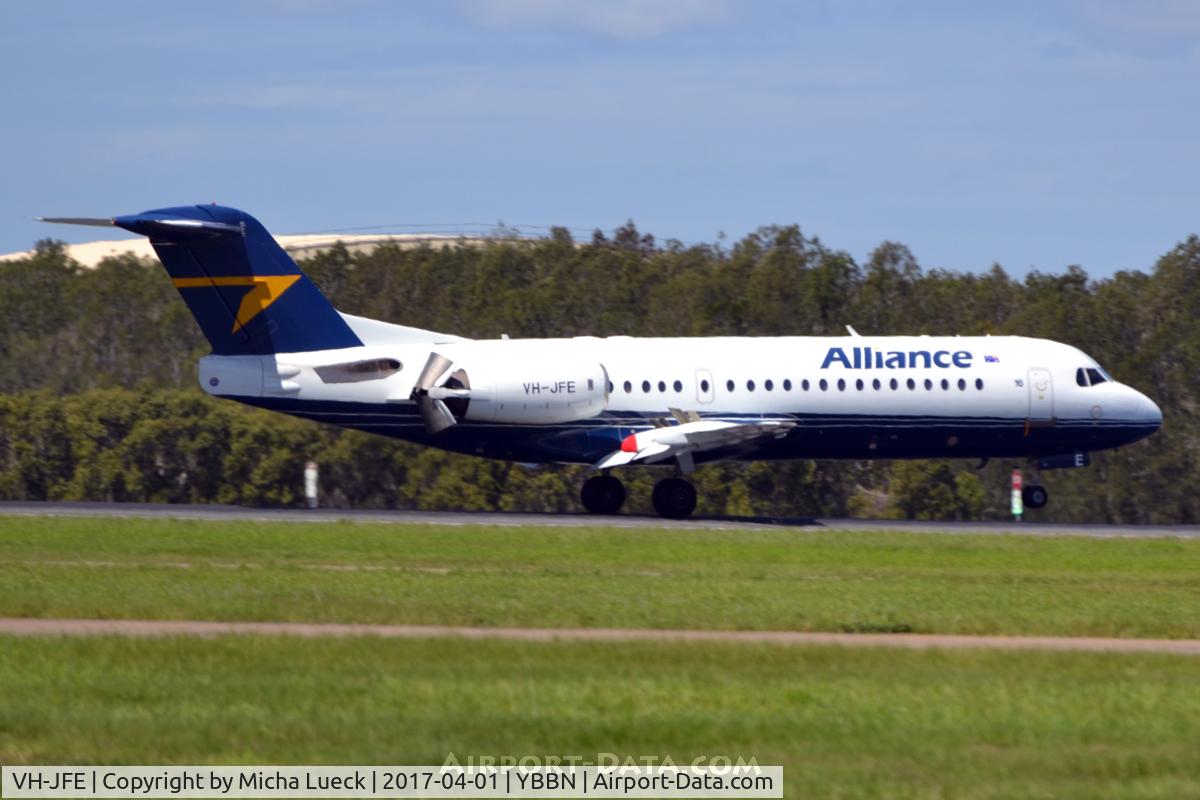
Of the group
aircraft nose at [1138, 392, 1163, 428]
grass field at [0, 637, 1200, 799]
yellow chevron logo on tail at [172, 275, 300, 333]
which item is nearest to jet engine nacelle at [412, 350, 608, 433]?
yellow chevron logo on tail at [172, 275, 300, 333]

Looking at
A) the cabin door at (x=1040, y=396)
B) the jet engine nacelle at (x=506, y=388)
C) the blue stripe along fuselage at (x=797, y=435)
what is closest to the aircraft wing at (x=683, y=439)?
the blue stripe along fuselage at (x=797, y=435)

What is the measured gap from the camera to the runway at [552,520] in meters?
32.2

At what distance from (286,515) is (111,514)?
3297 millimetres

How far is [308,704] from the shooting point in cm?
1284

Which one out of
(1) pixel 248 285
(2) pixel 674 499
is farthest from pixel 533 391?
(1) pixel 248 285

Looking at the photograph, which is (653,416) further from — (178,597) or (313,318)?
(178,597)

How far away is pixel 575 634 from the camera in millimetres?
16969

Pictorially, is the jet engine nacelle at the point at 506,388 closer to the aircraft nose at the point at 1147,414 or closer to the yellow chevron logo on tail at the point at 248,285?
the yellow chevron logo on tail at the point at 248,285

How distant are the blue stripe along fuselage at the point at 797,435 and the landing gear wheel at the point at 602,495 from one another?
154 cm

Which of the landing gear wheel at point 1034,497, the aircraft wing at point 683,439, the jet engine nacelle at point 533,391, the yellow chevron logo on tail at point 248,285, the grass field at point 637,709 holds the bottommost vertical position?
the grass field at point 637,709

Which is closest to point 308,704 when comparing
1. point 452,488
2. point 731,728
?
point 731,728

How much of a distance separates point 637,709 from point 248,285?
2117 cm

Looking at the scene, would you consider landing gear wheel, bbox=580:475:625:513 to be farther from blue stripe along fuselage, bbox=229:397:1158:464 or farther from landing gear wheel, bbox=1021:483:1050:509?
landing gear wheel, bbox=1021:483:1050:509
